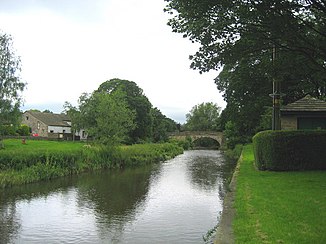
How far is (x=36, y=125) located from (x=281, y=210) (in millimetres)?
73862

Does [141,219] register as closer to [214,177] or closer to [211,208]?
[211,208]

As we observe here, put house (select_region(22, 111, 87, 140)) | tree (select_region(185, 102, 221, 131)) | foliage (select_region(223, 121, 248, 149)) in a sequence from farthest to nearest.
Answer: tree (select_region(185, 102, 221, 131)) → house (select_region(22, 111, 87, 140)) → foliage (select_region(223, 121, 248, 149))

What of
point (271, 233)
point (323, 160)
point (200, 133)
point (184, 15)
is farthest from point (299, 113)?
point (200, 133)

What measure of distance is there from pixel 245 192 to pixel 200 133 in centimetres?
7453

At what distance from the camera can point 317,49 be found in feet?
40.0

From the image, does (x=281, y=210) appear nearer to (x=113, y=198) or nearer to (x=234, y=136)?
(x=113, y=198)

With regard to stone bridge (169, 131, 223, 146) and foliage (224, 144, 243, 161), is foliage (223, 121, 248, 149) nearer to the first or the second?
foliage (224, 144, 243, 161)

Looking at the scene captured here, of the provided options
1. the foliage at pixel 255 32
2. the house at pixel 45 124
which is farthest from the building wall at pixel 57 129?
the foliage at pixel 255 32

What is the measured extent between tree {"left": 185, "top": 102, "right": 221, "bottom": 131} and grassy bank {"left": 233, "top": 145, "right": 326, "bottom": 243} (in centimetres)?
10332

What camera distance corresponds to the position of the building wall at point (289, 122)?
75.7ft

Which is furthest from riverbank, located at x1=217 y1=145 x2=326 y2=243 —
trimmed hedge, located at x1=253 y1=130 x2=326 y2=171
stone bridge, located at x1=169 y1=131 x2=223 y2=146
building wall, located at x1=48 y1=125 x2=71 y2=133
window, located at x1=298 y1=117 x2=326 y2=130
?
stone bridge, located at x1=169 y1=131 x2=223 y2=146

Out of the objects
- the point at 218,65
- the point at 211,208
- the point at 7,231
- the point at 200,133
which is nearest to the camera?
the point at 7,231

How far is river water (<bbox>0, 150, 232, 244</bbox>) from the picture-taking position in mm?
10172

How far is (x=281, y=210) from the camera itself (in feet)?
29.1
